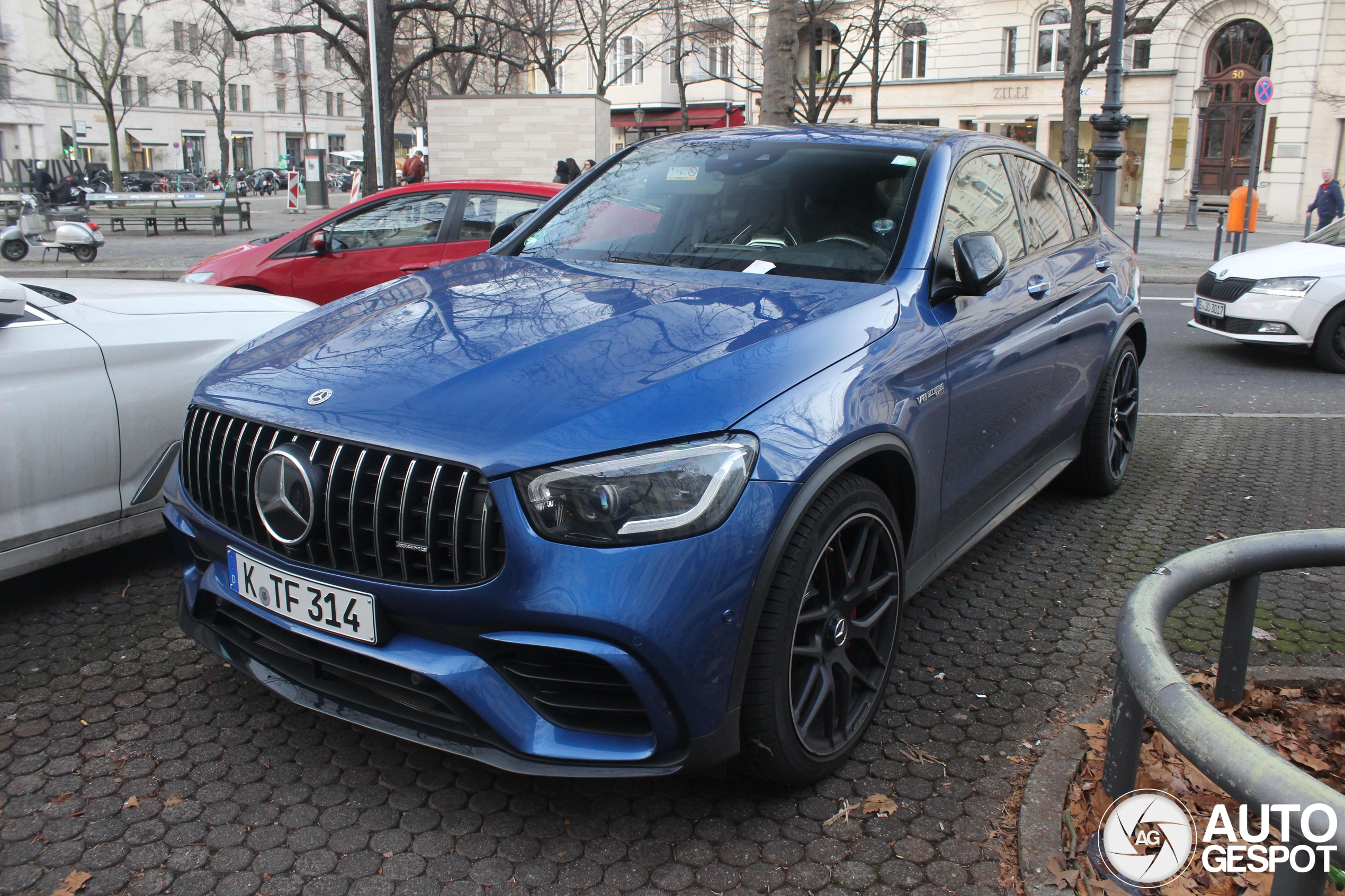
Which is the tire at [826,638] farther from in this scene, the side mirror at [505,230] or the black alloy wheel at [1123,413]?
the black alloy wheel at [1123,413]

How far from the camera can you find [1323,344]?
955cm

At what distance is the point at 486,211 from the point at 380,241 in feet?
3.03

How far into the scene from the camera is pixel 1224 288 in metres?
9.97

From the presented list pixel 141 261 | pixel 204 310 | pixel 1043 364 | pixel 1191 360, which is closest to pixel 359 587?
pixel 204 310

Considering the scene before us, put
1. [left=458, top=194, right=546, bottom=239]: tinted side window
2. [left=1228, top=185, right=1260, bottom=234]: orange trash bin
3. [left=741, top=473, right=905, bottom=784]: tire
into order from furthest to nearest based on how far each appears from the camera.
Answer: [left=1228, top=185, right=1260, bottom=234]: orange trash bin
[left=458, top=194, right=546, bottom=239]: tinted side window
[left=741, top=473, right=905, bottom=784]: tire

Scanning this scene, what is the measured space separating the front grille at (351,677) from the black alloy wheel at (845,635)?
2.70 feet

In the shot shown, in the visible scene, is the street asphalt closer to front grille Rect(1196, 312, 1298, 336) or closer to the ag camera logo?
front grille Rect(1196, 312, 1298, 336)

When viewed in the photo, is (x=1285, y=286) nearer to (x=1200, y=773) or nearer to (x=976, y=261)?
(x=976, y=261)

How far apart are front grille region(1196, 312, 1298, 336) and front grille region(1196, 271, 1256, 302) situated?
17 cm

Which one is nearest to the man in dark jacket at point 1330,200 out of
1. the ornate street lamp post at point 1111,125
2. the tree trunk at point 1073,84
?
the tree trunk at point 1073,84

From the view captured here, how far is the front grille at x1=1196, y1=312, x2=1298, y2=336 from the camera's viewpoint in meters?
9.59

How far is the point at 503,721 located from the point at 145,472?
232 centimetres

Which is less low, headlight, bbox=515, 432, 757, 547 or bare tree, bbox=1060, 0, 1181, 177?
bare tree, bbox=1060, 0, 1181, 177

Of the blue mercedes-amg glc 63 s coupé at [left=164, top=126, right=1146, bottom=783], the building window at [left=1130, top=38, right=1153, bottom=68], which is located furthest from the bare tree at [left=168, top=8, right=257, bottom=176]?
Result: the blue mercedes-amg glc 63 s coupé at [left=164, top=126, right=1146, bottom=783]
